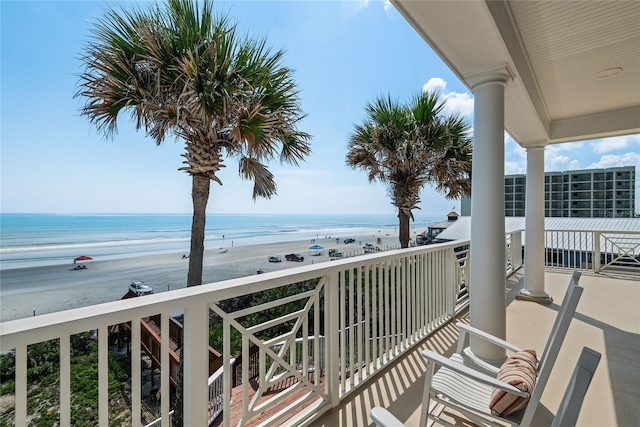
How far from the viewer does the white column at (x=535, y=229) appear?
4.63 m

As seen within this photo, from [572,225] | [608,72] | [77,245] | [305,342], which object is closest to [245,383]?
[305,342]

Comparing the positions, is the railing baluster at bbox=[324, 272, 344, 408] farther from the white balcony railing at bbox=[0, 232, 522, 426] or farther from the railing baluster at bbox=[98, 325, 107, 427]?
the railing baluster at bbox=[98, 325, 107, 427]

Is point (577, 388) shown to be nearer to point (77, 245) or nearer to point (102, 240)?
point (77, 245)

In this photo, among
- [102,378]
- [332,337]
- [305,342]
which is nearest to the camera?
[102,378]

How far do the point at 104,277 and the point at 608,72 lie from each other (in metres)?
20.4

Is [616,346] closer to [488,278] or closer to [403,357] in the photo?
[488,278]

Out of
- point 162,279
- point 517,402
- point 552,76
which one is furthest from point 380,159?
point 162,279

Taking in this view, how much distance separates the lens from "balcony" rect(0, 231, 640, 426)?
3.48 feet

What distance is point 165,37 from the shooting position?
3738mm

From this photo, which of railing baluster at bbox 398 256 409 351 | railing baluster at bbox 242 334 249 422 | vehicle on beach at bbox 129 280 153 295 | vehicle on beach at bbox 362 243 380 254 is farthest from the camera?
vehicle on beach at bbox 362 243 380 254

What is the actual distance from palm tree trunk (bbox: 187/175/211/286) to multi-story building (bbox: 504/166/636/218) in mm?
36423

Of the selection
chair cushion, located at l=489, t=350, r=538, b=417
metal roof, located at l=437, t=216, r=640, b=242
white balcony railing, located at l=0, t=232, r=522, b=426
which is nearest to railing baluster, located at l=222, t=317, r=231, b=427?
white balcony railing, located at l=0, t=232, r=522, b=426

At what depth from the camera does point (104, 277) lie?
1627 cm

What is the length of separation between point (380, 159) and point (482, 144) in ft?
14.6
